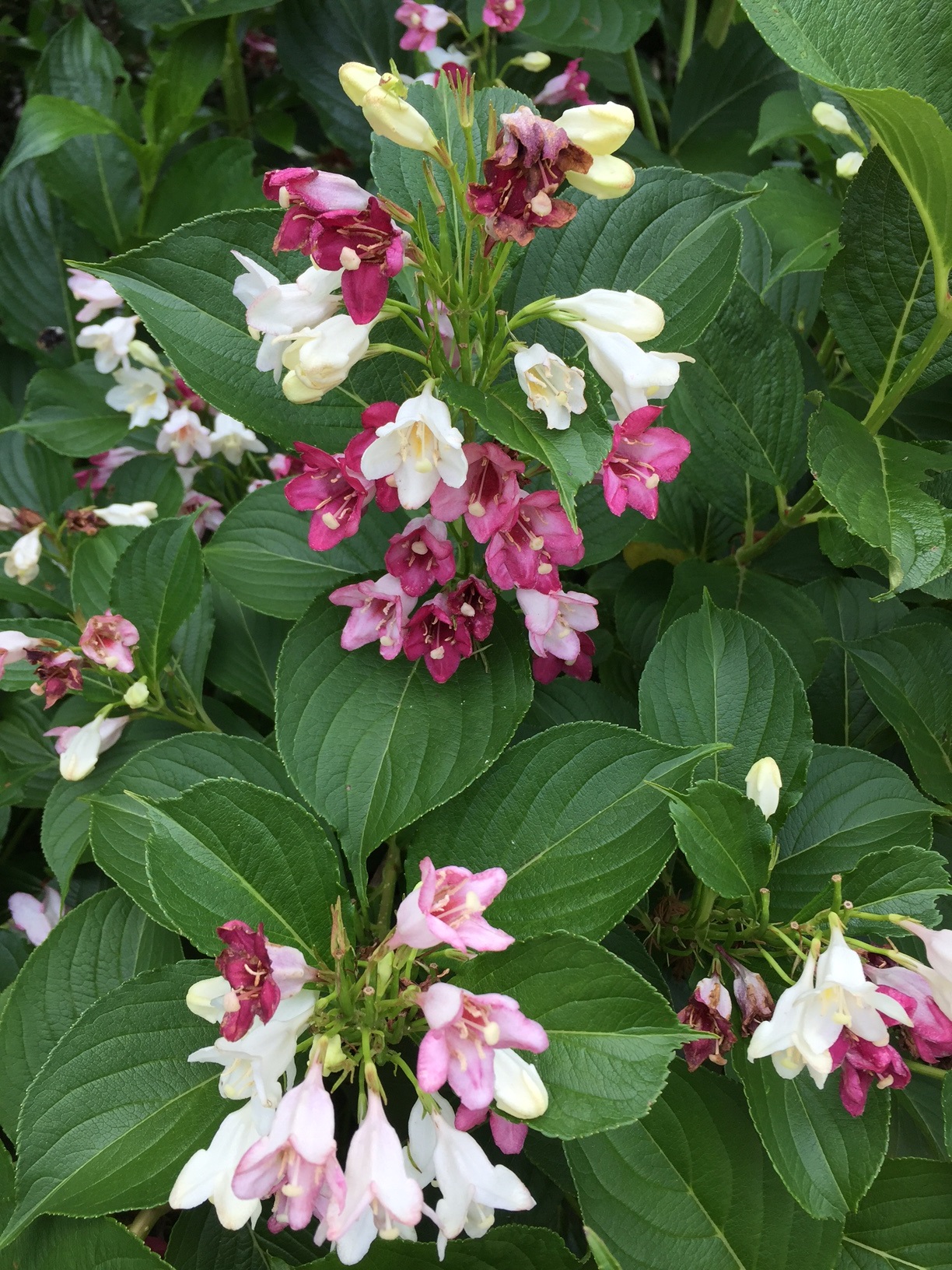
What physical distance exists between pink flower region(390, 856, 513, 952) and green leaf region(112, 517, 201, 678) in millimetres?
586

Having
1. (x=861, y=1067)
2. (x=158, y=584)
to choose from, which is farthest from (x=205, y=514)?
(x=861, y=1067)

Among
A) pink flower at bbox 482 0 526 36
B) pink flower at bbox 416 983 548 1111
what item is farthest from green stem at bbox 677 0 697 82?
pink flower at bbox 416 983 548 1111

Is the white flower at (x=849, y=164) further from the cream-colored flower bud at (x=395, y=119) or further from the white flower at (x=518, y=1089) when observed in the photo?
the white flower at (x=518, y=1089)

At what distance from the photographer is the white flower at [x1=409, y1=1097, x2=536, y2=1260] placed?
26.3 inches

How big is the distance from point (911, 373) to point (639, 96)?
1.12 m

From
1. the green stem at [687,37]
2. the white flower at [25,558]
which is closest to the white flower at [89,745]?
the white flower at [25,558]

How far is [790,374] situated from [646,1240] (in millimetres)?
892

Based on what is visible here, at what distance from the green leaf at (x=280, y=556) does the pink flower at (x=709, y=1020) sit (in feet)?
1.80

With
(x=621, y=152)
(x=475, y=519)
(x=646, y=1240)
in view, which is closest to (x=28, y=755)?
(x=475, y=519)

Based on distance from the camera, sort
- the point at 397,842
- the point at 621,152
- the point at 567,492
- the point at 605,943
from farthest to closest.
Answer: the point at 621,152 → the point at 397,842 → the point at 605,943 → the point at 567,492

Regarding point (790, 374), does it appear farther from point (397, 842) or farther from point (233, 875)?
point (233, 875)

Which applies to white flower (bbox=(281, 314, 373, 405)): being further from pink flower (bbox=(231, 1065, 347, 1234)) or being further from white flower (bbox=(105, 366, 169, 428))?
white flower (bbox=(105, 366, 169, 428))

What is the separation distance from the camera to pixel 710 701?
3.04 feet

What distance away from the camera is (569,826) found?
0.82 metres
